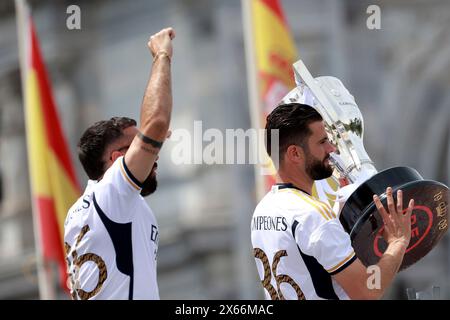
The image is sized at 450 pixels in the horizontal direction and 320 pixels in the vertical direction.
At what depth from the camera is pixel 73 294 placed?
560 centimetres

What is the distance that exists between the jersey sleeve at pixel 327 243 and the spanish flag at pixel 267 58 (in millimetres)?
5115

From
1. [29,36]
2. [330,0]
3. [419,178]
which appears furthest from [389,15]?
[419,178]

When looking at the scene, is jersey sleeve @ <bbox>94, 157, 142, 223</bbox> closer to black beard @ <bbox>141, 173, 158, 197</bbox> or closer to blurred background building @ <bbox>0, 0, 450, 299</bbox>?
black beard @ <bbox>141, 173, 158, 197</bbox>

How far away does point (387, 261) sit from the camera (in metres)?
5.27

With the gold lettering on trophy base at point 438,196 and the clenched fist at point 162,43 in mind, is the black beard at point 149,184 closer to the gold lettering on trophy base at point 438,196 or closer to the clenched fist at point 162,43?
the clenched fist at point 162,43

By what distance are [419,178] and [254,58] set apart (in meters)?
6.11

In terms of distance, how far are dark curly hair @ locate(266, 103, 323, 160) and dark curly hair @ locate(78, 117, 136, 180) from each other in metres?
0.71

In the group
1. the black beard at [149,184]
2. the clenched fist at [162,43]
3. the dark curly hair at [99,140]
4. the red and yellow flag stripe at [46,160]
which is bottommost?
the red and yellow flag stripe at [46,160]

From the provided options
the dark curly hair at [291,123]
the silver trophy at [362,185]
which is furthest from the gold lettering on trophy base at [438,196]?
the dark curly hair at [291,123]

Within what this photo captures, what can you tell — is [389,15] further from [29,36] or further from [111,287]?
[111,287]

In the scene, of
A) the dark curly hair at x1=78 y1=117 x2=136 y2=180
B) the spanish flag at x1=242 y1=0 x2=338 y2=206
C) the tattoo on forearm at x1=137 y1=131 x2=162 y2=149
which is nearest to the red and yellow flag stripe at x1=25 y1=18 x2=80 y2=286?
the spanish flag at x1=242 y1=0 x2=338 y2=206

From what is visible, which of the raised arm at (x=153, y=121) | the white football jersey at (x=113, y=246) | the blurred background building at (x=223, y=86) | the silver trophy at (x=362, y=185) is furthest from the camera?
the blurred background building at (x=223, y=86)

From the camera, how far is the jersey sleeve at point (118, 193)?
5246 millimetres

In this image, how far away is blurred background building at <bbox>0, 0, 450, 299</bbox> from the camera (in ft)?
69.5
